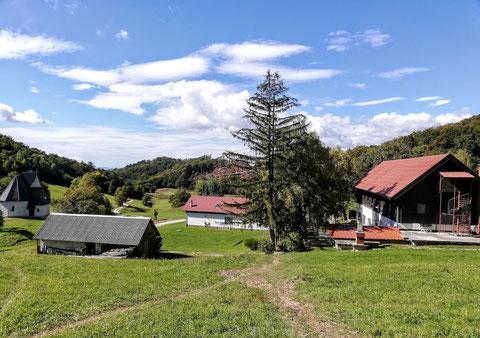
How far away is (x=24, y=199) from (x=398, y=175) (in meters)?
63.8

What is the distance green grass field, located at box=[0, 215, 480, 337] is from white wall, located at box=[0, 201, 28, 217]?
1679 inches

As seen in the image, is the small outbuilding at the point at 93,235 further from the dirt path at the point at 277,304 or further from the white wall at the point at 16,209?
the white wall at the point at 16,209

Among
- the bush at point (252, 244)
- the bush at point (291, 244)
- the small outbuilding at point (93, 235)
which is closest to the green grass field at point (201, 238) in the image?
the bush at point (252, 244)

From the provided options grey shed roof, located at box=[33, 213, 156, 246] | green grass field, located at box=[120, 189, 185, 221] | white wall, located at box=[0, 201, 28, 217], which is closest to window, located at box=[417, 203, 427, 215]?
grey shed roof, located at box=[33, 213, 156, 246]

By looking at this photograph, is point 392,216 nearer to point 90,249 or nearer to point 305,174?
point 305,174

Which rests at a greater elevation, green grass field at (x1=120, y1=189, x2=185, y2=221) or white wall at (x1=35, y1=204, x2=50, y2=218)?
white wall at (x1=35, y1=204, x2=50, y2=218)

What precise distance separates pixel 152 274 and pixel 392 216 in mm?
23527

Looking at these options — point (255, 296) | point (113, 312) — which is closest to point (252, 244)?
point (255, 296)

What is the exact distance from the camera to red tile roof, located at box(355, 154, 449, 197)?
2663 cm

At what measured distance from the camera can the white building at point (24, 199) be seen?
53156 mm

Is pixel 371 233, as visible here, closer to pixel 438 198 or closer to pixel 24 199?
pixel 438 198

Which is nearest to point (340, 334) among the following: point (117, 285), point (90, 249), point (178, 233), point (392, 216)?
point (117, 285)

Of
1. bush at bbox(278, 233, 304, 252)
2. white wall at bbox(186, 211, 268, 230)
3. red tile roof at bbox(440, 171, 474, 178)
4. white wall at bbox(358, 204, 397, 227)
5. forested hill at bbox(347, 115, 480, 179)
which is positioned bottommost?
white wall at bbox(186, 211, 268, 230)

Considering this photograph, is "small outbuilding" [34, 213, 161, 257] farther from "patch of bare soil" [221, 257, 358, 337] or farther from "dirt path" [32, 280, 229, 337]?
"dirt path" [32, 280, 229, 337]
